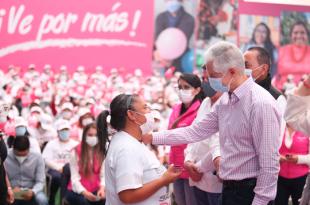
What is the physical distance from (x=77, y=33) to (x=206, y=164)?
1767cm

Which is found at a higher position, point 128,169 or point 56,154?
point 128,169

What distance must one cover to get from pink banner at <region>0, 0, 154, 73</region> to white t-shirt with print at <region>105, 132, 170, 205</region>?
58.0ft

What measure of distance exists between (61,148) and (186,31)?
15740mm

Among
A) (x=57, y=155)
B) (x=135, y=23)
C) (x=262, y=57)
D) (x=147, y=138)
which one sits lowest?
(x=57, y=155)

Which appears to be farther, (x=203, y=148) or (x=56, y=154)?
(x=56, y=154)

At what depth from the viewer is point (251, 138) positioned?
3016 millimetres

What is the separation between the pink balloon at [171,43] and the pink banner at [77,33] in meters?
0.40

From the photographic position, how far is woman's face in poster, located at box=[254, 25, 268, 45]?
23.3 metres

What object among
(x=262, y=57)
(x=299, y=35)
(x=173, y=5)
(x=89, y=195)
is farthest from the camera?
(x=299, y=35)

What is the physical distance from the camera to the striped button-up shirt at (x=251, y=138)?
293 centimetres

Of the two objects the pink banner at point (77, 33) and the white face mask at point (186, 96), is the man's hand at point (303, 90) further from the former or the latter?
the pink banner at point (77, 33)

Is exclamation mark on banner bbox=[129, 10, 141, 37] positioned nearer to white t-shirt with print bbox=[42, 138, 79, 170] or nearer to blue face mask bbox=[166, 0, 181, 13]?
blue face mask bbox=[166, 0, 181, 13]

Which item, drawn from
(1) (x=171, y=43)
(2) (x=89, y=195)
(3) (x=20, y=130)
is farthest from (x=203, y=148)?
(1) (x=171, y=43)

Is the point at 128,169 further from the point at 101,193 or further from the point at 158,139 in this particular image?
the point at 101,193
